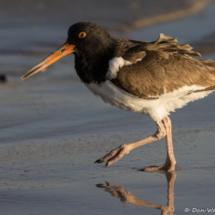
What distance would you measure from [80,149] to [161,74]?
55.3 inches

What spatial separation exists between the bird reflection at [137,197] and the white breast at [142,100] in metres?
0.95

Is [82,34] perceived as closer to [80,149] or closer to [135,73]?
[135,73]

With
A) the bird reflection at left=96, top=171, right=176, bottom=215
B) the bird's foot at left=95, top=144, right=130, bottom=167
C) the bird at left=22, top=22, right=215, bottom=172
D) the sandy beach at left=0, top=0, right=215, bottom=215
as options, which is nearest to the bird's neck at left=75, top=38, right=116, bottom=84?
the bird at left=22, top=22, right=215, bottom=172

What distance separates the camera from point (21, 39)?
39.7ft

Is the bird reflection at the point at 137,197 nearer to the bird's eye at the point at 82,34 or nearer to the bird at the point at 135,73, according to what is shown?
the bird at the point at 135,73

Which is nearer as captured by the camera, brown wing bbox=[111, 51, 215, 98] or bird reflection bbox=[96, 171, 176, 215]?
bird reflection bbox=[96, 171, 176, 215]

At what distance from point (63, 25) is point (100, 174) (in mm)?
9337

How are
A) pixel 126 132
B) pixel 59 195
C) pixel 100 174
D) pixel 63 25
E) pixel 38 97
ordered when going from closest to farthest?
pixel 59 195, pixel 100 174, pixel 126 132, pixel 38 97, pixel 63 25

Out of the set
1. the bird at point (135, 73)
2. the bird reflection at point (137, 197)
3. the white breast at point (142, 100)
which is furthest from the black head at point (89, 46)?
the bird reflection at point (137, 197)

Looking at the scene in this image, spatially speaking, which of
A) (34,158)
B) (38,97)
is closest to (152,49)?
(34,158)

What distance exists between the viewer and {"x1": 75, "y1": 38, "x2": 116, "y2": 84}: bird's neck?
16.6ft

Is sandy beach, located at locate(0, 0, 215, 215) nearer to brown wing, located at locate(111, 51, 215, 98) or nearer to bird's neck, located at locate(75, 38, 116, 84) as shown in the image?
brown wing, located at locate(111, 51, 215, 98)

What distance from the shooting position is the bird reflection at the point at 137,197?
3892 millimetres

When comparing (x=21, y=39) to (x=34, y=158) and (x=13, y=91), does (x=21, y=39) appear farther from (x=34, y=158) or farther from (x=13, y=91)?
(x=34, y=158)
